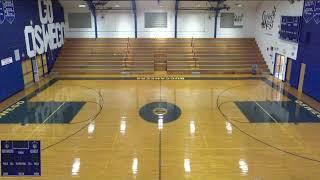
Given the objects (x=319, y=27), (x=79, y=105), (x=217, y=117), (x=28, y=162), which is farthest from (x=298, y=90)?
(x=28, y=162)

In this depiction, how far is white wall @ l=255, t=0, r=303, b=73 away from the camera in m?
18.5

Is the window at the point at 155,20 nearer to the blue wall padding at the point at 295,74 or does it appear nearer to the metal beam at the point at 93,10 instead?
the metal beam at the point at 93,10

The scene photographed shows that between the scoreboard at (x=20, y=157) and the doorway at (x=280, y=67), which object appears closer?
the scoreboard at (x=20, y=157)

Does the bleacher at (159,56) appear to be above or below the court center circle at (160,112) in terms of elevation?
above

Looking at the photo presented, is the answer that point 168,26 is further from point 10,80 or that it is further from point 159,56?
point 10,80

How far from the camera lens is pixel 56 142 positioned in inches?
425

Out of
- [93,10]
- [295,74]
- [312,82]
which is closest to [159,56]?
[93,10]

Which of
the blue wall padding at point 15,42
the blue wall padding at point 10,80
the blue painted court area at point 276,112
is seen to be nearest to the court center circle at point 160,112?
the blue painted court area at point 276,112

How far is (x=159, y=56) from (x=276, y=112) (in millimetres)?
12427

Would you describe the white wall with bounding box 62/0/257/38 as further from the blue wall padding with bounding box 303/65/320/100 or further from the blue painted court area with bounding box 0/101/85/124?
the blue painted court area with bounding box 0/101/85/124

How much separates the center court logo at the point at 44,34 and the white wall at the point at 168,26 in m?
2.76

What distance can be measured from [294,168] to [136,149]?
5.39 meters

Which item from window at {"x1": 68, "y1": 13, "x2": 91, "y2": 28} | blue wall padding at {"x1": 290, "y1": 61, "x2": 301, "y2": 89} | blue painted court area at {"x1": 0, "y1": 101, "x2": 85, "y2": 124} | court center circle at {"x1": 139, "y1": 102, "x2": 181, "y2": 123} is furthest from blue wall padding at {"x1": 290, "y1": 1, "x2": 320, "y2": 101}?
window at {"x1": 68, "y1": 13, "x2": 91, "y2": 28}

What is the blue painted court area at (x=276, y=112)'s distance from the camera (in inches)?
512
